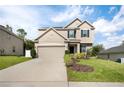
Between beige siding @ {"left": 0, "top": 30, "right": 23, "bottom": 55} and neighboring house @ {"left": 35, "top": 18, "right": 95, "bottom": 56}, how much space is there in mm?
1793

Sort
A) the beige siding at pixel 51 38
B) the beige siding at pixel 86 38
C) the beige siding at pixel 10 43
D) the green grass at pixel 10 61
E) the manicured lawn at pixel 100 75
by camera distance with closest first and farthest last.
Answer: the manicured lawn at pixel 100 75 → the green grass at pixel 10 61 → the beige siding at pixel 86 38 → the beige siding at pixel 51 38 → the beige siding at pixel 10 43

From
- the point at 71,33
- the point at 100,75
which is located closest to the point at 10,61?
the point at 71,33

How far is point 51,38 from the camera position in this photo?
19.2m

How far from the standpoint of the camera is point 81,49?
1883 centimetres

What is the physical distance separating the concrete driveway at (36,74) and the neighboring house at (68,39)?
56.3 inches

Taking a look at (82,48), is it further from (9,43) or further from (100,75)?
(9,43)

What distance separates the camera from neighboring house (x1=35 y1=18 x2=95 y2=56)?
18.4m

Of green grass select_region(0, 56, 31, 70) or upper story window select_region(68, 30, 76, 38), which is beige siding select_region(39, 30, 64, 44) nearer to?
upper story window select_region(68, 30, 76, 38)

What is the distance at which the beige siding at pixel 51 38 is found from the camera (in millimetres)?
18719

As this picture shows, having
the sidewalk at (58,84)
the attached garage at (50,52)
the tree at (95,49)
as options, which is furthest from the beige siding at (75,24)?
the sidewalk at (58,84)

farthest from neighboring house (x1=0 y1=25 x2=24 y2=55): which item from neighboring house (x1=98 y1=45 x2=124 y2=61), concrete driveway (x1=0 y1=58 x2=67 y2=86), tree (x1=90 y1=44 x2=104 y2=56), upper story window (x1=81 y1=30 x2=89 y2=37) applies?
neighboring house (x1=98 y1=45 x2=124 y2=61)

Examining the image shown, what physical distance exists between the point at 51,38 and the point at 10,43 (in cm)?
474

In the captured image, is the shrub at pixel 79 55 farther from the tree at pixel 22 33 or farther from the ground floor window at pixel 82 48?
the tree at pixel 22 33
